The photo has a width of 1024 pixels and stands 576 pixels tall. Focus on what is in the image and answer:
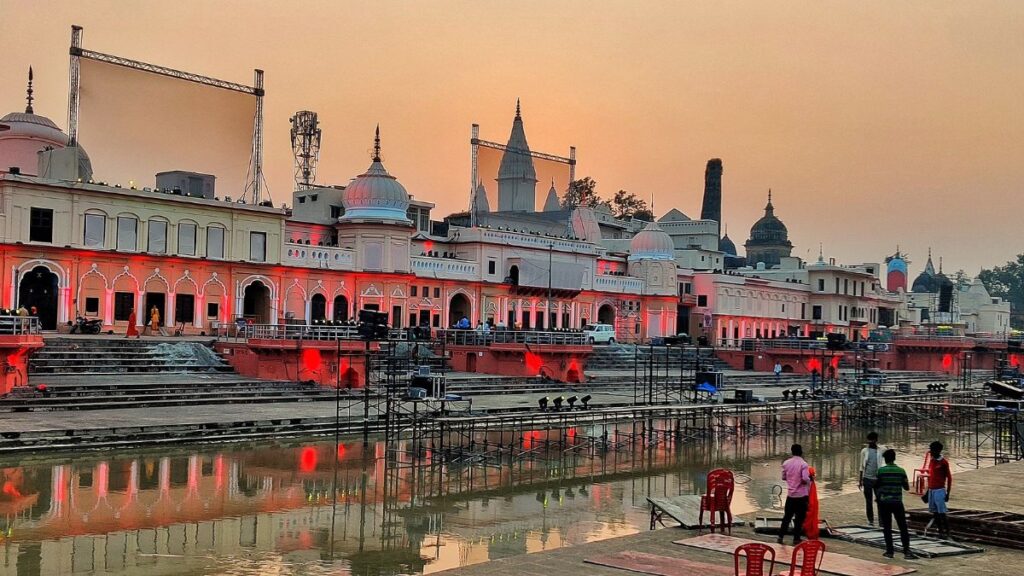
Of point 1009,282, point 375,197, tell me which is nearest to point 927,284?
point 1009,282

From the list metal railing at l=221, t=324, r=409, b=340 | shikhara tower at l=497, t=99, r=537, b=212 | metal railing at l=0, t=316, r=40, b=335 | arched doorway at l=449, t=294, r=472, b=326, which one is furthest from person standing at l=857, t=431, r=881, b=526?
shikhara tower at l=497, t=99, r=537, b=212

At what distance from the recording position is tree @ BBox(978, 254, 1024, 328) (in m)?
190

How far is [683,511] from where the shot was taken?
18484mm

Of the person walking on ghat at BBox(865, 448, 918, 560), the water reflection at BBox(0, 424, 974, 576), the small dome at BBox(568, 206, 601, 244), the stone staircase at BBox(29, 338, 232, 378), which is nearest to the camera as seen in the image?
the person walking on ghat at BBox(865, 448, 918, 560)

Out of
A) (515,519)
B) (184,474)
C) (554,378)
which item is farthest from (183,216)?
(515,519)

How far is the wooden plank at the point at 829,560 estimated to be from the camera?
1441 centimetres

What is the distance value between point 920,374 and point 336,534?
6870 centimetres

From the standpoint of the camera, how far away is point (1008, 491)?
2261cm

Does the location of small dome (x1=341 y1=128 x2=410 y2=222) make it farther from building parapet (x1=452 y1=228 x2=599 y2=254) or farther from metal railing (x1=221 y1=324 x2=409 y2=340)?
metal railing (x1=221 y1=324 x2=409 y2=340)

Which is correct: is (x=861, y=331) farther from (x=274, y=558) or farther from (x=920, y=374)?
(x=274, y=558)

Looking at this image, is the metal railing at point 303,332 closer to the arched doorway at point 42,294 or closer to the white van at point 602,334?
the arched doorway at point 42,294

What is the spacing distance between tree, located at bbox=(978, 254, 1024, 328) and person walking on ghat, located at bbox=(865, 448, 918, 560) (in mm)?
188730

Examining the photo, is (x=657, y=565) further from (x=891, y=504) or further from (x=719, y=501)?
(x=891, y=504)

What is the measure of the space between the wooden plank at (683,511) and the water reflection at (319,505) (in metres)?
0.99
